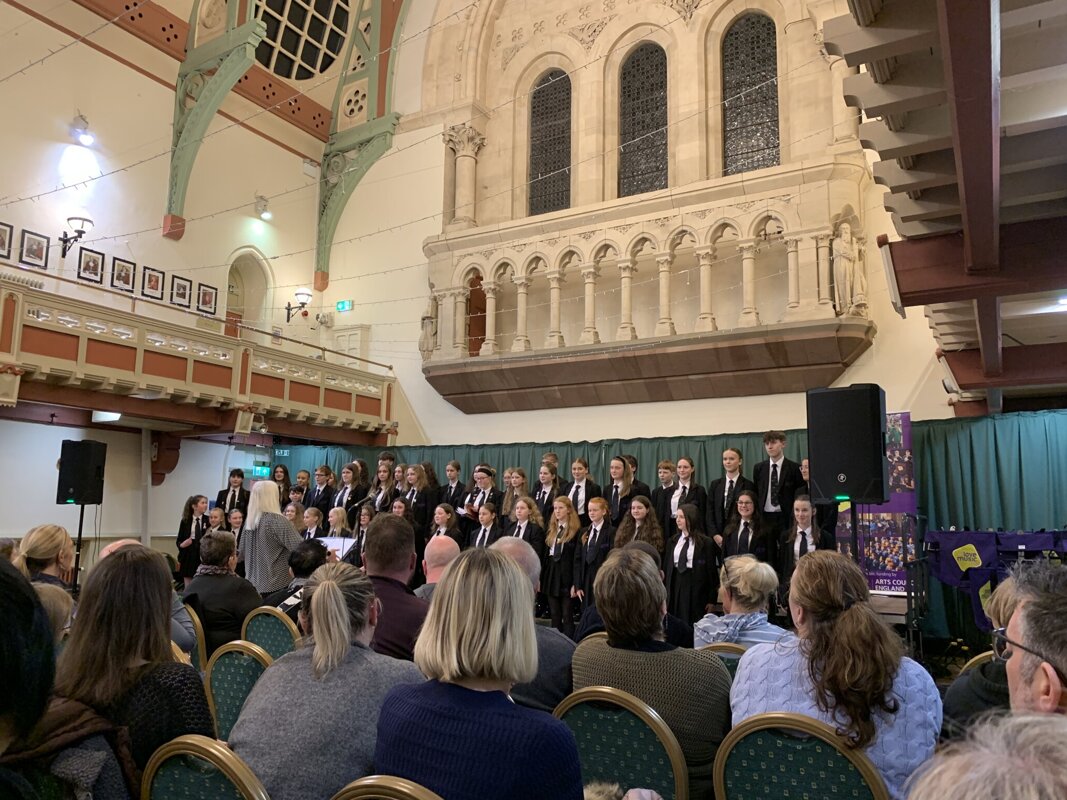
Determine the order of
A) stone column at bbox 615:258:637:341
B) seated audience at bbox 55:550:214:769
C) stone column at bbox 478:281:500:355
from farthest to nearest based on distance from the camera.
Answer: stone column at bbox 478:281:500:355
stone column at bbox 615:258:637:341
seated audience at bbox 55:550:214:769

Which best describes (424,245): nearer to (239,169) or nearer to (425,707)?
(239,169)

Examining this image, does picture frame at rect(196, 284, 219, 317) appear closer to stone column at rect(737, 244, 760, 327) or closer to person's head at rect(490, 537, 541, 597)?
stone column at rect(737, 244, 760, 327)

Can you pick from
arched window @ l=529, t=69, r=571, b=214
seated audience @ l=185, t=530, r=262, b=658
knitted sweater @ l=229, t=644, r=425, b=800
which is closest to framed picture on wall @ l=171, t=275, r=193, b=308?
arched window @ l=529, t=69, r=571, b=214

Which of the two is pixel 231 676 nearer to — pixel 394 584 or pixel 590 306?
pixel 394 584

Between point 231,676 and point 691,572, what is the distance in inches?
160

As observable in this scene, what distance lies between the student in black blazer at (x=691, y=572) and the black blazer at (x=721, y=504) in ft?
1.95

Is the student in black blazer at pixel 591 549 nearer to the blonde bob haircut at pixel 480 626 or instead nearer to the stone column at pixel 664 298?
the stone column at pixel 664 298

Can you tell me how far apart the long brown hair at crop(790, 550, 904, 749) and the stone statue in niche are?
7.19 metres

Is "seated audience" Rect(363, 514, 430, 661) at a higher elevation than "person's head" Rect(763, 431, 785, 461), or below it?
below

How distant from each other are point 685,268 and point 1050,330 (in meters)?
4.66

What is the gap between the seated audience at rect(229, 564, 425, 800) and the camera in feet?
5.70

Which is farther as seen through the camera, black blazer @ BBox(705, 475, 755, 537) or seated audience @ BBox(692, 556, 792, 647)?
black blazer @ BBox(705, 475, 755, 537)

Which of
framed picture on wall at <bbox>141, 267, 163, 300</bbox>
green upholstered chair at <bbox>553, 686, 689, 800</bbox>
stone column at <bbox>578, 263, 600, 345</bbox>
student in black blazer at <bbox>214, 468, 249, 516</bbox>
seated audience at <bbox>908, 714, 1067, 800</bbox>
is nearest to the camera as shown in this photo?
seated audience at <bbox>908, 714, 1067, 800</bbox>

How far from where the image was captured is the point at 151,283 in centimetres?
1035
